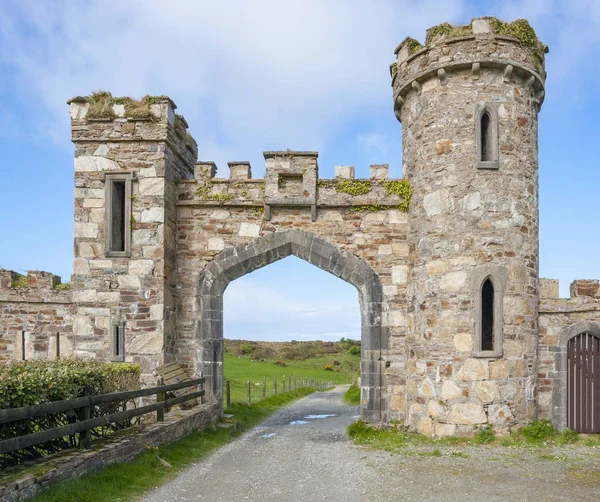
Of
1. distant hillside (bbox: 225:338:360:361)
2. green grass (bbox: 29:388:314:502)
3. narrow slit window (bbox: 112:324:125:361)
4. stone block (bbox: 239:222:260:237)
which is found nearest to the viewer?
green grass (bbox: 29:388:314:502)

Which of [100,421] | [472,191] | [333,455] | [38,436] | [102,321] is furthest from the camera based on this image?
[102,321]

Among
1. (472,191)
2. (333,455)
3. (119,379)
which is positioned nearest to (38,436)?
(119,379)

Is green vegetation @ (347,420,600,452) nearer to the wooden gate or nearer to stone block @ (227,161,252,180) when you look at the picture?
the wooden gate

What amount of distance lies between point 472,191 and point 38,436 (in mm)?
8538

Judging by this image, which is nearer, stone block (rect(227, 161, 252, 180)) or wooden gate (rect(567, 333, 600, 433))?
wooden gate (rect(567, 333, 600, 433))

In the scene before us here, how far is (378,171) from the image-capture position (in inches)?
498

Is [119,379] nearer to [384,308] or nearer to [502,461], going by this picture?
[384,308]

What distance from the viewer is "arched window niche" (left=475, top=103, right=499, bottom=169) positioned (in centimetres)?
1119

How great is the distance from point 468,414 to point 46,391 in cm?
737

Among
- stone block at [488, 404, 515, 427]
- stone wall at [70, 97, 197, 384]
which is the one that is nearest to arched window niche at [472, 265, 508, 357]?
stone block at [488, 404, 515, 427]

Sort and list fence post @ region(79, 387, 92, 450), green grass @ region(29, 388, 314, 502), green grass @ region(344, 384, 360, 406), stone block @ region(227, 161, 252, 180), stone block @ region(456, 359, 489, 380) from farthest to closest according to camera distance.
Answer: green grass @ region(344, 384, 360, 406), stone block @ region(227, 161, 252, 180), stone block @ region(456, 359, 489, 380), fence post @ region(79, 387, 92, 450), green grass @ region(29, 388, 314, 502)

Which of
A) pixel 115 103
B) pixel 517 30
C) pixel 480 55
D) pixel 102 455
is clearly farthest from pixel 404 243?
pixel 102 455

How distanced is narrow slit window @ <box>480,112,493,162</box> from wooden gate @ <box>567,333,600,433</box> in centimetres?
409

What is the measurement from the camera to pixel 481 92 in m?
11.3
